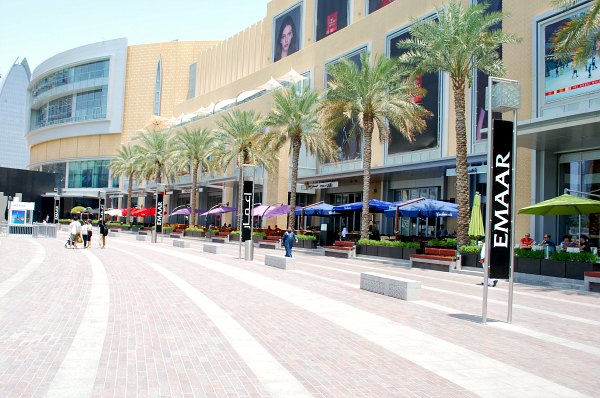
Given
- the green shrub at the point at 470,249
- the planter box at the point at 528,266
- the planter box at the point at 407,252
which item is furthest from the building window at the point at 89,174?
the planter box at the point at 528,266

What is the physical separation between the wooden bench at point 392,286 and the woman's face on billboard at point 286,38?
45471mm

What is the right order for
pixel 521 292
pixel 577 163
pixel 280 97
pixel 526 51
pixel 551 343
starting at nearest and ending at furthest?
pixel 551 343
pixel 521 292
pixel 577 163
pixel 526 51
pixel 280 97

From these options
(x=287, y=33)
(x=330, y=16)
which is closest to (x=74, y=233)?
(x=330, y=16)

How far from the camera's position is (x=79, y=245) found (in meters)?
32.7

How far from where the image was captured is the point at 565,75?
25.4m

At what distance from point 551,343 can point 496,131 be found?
383 cm

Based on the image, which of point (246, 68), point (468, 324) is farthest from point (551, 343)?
point (246, 68)

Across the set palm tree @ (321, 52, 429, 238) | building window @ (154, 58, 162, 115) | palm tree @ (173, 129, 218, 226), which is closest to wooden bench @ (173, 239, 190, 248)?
palm tree @ (321, 52, 429, 238)

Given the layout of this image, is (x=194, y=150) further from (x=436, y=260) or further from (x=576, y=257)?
(x=576, y=257)

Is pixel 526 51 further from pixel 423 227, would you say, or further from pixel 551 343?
pixel 551 343

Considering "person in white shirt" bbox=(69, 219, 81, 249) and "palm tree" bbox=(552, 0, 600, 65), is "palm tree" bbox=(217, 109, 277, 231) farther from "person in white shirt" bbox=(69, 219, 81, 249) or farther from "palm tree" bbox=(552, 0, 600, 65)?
"palm tree" bbox=(552, 0, 600, 65)

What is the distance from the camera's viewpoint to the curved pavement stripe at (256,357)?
5.40 metres

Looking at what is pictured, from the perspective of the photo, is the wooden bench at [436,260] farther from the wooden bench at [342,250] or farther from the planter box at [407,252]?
the wooden bench at [342,250]

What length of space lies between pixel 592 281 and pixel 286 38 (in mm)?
45947
